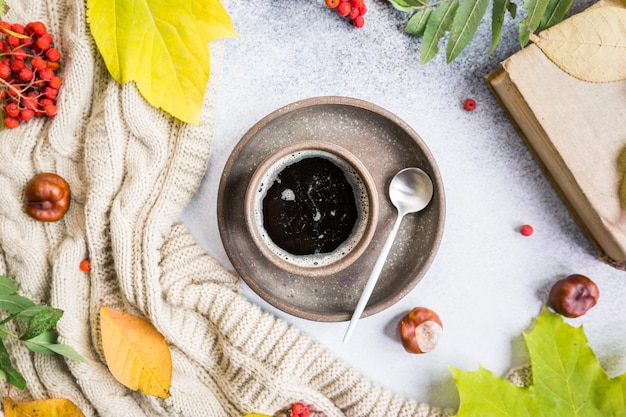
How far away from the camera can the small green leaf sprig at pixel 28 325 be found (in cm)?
101

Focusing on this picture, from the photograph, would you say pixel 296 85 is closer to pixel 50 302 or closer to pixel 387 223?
pixel 387 223

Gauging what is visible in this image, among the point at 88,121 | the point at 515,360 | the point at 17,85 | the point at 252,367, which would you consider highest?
the point at 17,85

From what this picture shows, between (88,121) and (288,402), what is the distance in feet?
2.23

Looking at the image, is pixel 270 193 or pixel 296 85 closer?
pixel 270 193

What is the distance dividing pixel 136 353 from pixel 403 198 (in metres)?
0.58

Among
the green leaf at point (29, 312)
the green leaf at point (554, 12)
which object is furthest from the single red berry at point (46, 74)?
the green leaf at point (554, 12)

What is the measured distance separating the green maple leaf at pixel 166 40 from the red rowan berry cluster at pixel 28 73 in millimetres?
121

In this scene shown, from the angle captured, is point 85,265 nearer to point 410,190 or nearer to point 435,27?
point 410,190

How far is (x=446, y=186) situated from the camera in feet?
3.84

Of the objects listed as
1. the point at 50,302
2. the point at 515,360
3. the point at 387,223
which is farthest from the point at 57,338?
the point at 515,360

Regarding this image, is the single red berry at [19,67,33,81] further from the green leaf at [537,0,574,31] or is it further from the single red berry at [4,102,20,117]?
the green leaf at [537,0,574,31]

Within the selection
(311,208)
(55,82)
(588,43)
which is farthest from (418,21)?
(55,82)

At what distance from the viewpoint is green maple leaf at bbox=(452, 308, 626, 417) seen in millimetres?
1064

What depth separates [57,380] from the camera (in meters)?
1.16
